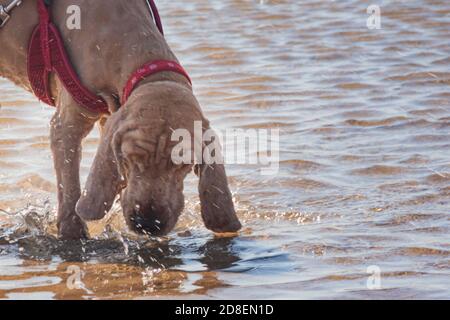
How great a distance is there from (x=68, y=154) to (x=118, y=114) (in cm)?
75

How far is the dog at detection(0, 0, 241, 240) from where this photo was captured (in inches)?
204

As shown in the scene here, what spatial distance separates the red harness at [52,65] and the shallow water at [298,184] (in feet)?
2.20

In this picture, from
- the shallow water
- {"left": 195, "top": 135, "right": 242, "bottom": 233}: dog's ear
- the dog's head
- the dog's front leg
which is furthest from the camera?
the dog's front leg

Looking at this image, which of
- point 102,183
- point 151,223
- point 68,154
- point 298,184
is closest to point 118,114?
point 102,183

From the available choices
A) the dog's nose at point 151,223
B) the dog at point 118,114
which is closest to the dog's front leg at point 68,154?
the dog at point 118,114

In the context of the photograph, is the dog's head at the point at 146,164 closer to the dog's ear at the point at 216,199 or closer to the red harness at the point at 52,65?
the dog's ear at the point at 216,199

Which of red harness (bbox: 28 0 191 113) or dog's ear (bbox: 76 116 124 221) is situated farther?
red harness (bbox: 28 0 191 113)

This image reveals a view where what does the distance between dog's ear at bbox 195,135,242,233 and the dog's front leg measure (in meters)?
0.81

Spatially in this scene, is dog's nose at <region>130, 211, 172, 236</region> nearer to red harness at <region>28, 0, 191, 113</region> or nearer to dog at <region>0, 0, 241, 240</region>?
dog at <region>0, 0, 241, 240</region>

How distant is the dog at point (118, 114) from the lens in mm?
5172

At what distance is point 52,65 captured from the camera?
599 centimetres

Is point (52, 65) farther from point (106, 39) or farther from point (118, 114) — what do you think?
point (118, 114)

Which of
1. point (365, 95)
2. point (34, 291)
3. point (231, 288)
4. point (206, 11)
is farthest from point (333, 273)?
point (206, 11)

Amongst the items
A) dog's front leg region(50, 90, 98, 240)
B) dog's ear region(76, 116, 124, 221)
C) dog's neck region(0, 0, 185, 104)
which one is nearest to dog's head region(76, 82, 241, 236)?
dog's ear region(76, 116, 124, 221)
